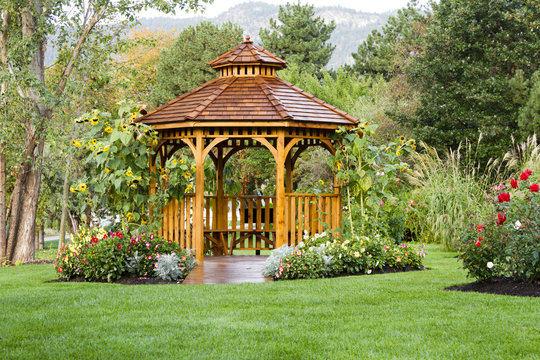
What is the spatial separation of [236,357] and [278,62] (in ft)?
25.3

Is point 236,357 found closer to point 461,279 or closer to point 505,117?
point 461,279

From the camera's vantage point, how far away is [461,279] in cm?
884

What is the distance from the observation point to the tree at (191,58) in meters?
29.8

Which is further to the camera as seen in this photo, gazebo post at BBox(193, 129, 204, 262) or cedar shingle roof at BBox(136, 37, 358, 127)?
gazebo post at BBox(193, 129, 204, 262)

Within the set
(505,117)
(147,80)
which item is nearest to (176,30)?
(147,80)

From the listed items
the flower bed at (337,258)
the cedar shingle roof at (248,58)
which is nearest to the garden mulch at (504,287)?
the flower bed at (337,258)

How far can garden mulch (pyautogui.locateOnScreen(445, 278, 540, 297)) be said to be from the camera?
719 centimetres

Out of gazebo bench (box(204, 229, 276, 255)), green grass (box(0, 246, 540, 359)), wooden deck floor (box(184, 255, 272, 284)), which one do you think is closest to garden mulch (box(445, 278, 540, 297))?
green grass (box(0, 246, 540, 359))

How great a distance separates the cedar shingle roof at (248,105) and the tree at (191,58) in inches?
721

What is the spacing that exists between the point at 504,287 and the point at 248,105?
16.1 feet

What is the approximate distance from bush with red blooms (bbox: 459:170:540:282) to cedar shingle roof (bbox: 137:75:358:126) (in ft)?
11.8

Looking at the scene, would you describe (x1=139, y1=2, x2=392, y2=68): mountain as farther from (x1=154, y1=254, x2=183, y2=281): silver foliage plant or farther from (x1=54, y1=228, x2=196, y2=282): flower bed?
(x1=154, y1=254, x2=183, y2=281): silver foliage plant

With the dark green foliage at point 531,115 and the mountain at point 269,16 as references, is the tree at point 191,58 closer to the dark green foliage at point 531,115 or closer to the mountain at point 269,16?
the dark green foliage at point 531,115

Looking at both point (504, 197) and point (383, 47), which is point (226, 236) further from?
point (383, 47)
